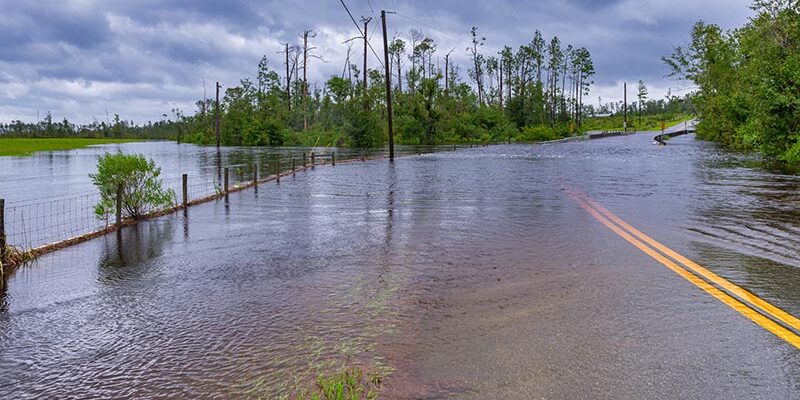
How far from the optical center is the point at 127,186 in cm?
1322

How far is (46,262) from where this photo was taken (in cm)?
888

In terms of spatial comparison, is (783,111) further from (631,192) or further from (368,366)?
(368,366)

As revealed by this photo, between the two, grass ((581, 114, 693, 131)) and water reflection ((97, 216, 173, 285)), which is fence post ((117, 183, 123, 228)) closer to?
water reflection ((97, 216, 173, 285))

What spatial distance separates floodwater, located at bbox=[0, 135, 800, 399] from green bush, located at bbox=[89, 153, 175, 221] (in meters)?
1.64

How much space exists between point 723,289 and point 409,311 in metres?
3.33

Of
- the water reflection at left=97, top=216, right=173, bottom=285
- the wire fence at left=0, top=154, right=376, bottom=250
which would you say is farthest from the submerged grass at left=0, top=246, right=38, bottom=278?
the water reflection at left=97, top=216, right=173, bottom=285

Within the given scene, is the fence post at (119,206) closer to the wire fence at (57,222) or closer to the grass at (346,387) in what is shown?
the wire fence at (57,222)

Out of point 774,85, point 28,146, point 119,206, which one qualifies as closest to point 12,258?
point 119,206

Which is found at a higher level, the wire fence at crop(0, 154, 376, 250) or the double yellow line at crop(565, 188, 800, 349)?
the wire fence at crop(0, 154, 376, 250)

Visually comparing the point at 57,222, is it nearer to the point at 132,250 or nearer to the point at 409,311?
the point at 132,250

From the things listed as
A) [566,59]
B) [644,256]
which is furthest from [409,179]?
[566,59]

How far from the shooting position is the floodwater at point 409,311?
159 inches

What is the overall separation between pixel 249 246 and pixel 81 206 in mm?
11179

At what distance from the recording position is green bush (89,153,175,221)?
42.1ft
